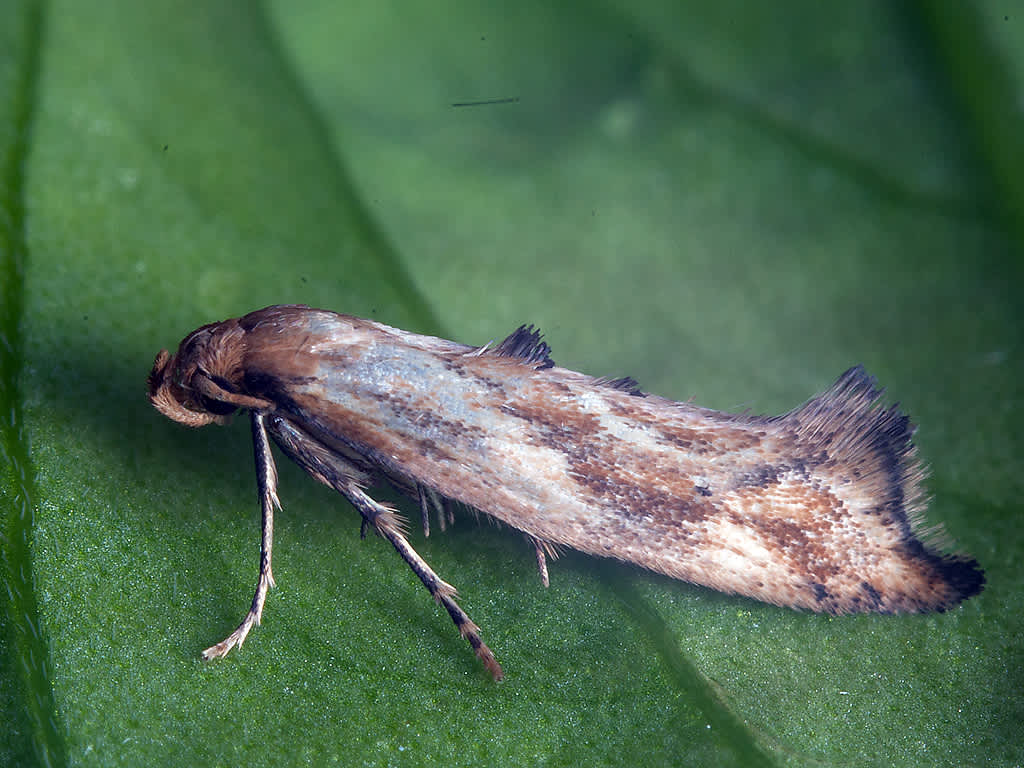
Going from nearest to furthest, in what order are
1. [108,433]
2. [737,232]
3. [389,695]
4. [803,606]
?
[389,695] → [803,606] → [108,433] → [737,232]

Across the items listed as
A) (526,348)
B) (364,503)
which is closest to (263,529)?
(364,503)

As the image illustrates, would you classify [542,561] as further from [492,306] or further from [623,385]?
[492,306]

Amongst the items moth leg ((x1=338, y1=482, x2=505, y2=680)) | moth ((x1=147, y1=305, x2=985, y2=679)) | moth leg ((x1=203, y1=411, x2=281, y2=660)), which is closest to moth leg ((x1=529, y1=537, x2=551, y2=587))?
moth ((x1=147, y1=305, x2=985, y2=679))

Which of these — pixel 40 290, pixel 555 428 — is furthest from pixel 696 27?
pixel 40 290

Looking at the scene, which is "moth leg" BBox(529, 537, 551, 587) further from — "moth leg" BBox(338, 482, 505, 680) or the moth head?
the moth head

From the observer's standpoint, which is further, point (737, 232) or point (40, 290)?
point (737, 232)

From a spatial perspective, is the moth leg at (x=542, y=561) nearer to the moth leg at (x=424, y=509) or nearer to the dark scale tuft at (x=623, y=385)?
the moth leg at (x=424, y=509)

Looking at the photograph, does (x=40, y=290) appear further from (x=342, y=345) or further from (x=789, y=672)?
(x=789, y=672)

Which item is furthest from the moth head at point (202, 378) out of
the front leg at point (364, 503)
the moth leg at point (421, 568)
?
the moth leg at point (421, 568)
